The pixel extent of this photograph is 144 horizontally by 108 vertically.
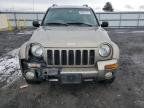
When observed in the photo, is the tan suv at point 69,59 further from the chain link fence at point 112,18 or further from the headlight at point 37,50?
the chain link fence at point 112,18

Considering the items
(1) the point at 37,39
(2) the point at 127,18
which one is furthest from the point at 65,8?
(2) the point at 127,18

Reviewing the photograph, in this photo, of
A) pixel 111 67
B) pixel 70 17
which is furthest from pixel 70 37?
pixel 70 17

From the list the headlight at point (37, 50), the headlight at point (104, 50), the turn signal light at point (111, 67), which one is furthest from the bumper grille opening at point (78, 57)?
the headlight at point (37, 50)

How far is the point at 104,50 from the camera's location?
3.78 meters

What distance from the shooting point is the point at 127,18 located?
2025 centimetres

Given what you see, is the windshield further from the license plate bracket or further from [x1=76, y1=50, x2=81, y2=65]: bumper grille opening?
the license plate bracket

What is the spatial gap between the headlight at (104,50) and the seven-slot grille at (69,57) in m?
0.17

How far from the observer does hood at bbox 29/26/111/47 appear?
3.69 m

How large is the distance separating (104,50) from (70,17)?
1773mm

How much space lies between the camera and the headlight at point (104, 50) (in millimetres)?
3755

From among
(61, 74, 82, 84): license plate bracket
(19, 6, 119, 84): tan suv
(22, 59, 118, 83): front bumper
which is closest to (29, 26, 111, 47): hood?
(19, 6, 119, 84): tan suv

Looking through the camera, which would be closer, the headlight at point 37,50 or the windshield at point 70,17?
the headlight at point 37,50

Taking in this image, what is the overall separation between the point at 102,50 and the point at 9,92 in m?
2.28

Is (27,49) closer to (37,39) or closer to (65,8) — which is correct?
(37,39)
